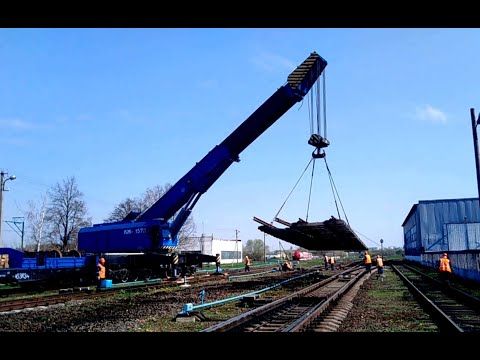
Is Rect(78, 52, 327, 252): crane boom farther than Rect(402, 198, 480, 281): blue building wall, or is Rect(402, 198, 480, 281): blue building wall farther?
Rect(402, 198, 480, 281): blue building wall

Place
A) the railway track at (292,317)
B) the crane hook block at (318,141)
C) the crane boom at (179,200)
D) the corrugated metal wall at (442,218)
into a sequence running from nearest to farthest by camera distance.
Answer: the railway track at (292,317)
the crane hook block at (318,141)
the crane boom at (179,200)
the corrugated metal wall at (442,218)

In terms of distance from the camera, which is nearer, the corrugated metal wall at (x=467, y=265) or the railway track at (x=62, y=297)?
the railway track at (x=62, y=297)

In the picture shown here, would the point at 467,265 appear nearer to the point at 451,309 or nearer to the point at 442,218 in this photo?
the point at 451,309

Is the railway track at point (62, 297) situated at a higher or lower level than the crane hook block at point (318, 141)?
lower

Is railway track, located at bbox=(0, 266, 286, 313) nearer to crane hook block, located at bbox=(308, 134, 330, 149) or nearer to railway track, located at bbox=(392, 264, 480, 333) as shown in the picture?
crane hook block, located at bbox=(308, 134, 330, 149)

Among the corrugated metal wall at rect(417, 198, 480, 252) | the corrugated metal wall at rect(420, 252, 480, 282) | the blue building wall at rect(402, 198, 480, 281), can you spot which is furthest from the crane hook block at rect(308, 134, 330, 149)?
the corrugated metal wall at rect(417, 198, 480, 252)

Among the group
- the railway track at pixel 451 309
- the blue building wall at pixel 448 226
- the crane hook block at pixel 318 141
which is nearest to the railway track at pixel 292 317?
the railway track at pixel 451 309

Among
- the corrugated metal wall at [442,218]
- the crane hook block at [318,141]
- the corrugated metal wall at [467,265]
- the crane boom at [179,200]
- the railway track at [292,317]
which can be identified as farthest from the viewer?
the corrugated metal wall at [442,218]

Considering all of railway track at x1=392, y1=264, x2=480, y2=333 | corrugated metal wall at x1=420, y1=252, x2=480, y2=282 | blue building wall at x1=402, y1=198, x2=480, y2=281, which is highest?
blue building wall at x1=402, y1=198, x2=480, y2=281

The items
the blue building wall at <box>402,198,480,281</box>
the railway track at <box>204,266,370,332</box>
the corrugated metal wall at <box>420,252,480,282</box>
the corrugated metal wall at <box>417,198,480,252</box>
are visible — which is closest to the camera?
the railway track at <box>204,266,370,332</box>

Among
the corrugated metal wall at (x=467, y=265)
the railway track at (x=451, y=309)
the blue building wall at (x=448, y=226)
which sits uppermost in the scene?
the blue building wall at (x=448, y=226)

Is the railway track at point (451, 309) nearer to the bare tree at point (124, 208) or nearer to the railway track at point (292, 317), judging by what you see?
the railway track at point (292, 317)
